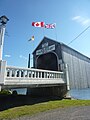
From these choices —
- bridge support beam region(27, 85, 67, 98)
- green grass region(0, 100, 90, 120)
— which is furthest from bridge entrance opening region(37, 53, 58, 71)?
green grass region(0, 100, 90, 120)

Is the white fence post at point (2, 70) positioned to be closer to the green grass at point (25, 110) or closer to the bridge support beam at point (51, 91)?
the green grass at point (25, 110)

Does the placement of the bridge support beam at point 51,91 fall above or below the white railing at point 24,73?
below

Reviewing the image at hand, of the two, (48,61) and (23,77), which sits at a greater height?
(48,61)

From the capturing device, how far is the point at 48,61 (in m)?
20.6

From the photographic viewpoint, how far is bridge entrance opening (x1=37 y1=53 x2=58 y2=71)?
19.1 metres

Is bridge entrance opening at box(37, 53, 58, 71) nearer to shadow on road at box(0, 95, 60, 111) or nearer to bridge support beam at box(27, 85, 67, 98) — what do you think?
bridge support beam at box(27, 85, 67, 98)

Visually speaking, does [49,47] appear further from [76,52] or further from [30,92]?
[30,92]

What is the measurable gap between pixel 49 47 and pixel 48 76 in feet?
23.5

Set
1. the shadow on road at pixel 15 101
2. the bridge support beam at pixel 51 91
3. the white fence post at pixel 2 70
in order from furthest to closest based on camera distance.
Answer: the bridge support beam at pixel 51 91
the shadow on road at pixel 15 101
the white fence post at pixel 2 70

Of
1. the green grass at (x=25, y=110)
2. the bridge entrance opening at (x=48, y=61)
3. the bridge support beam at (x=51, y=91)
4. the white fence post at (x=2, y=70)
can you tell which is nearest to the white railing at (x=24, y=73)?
the white fence post at (x=2, y=70)

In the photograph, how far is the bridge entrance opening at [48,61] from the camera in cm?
1911

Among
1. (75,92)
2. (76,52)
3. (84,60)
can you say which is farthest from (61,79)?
(84,60)

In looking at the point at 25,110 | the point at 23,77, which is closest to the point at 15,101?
the point at 23,77

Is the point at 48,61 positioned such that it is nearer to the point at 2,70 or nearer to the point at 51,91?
the point at 51,91
